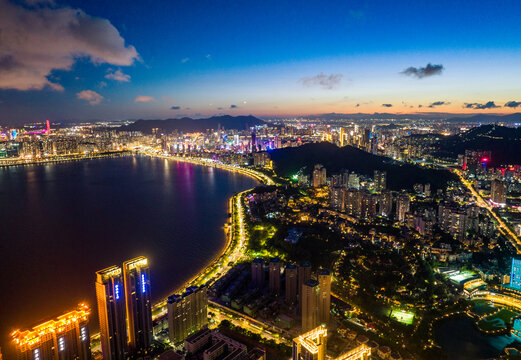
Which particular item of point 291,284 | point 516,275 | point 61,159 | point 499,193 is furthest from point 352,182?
point 61,159

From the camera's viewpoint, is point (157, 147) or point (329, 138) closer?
point (329, 138)

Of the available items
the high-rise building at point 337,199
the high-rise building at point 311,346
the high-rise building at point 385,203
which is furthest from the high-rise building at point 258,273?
the high-rise building at point 385,203

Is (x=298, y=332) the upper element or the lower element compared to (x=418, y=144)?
lower

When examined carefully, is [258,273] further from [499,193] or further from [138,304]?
[499,193]

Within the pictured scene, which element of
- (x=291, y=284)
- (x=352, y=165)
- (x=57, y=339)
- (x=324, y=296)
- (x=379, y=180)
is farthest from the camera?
(x=352, y=165)

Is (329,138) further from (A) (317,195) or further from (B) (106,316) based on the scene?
(B) (106,316)

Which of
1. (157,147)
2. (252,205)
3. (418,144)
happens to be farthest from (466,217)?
(157,147)
